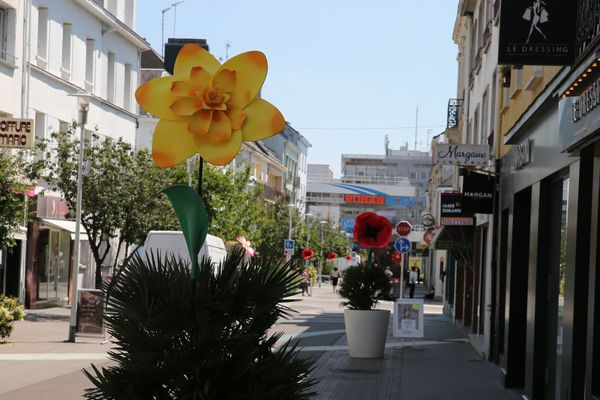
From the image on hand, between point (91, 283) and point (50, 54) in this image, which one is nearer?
point (50, 54)

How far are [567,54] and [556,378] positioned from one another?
13.4ft

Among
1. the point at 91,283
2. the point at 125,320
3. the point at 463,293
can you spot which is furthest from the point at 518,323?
the point at 91,283

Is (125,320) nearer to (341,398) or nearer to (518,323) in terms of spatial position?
(341,398)

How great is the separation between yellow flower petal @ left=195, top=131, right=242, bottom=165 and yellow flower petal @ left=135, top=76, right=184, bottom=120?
0.20m

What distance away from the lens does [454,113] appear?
36875mm

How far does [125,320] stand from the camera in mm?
5855

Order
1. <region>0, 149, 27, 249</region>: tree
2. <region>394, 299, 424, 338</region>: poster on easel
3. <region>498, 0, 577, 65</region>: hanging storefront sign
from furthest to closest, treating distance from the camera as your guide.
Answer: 1. <region>394, 299, 424, 338</region>: poster on easel
2. <region>0, 149, 27, 249</region>: tree
3. <region>498, 0, 577, 65</region>: hanging storefront sign

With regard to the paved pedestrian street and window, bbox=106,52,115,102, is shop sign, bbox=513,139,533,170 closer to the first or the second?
the paved pedestrian street

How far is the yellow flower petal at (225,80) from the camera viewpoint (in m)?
6.24

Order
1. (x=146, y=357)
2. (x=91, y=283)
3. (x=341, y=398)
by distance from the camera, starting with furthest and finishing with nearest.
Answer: (x=91, y=283)
(x=341, y=398)
(x=146, y=357)

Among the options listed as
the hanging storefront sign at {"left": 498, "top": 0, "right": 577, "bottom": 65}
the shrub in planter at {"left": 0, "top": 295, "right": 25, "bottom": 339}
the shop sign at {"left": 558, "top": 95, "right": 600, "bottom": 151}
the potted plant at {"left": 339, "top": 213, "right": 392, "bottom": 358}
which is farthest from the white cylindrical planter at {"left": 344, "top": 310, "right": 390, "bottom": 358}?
the shop sign at {"left": 558, "top": 95, "right": 600, "bottom": 151}

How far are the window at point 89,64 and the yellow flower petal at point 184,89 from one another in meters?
33.0

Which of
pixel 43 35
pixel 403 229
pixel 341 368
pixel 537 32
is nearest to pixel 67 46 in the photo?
pixel 43 35

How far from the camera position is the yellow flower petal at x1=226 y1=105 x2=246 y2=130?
616cm
